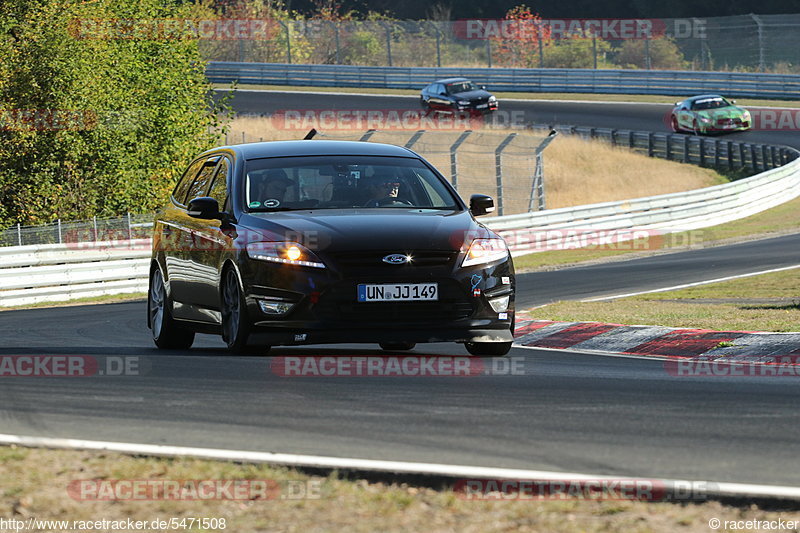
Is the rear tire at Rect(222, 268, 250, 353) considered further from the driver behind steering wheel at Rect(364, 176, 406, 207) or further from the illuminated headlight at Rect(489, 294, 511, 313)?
the illuminated headlight at Rect(489, 294, 511, 313)

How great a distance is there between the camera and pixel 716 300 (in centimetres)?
1759

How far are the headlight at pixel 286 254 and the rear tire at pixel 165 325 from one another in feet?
7.30

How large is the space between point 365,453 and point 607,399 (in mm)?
1921

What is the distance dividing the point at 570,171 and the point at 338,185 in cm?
3522

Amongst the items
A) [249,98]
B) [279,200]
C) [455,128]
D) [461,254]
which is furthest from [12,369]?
[249,98]

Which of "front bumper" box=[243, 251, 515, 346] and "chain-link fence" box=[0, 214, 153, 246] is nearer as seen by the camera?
"front bumper" box=[243, 251, 515, 346]

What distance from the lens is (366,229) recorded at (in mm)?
9008

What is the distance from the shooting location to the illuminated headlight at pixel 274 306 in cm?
883

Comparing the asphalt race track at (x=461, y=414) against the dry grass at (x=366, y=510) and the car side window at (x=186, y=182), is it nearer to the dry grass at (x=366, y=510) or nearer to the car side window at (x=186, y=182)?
the dry grass at (x=366, y=510)

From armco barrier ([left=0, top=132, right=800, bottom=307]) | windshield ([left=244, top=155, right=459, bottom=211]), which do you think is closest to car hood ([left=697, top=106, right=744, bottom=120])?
armco barrier ([left=0, top=132, right=800, bottom=307])

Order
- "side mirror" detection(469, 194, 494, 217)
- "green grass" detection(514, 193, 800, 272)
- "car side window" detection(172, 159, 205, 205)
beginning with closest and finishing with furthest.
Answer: "side mirror" detection(469, 194, 494, 217) < "car side window" detection(172, 159, 205, 205) < "green grass" detection(514, 193, 800, 272)

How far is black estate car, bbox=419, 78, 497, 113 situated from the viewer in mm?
48344

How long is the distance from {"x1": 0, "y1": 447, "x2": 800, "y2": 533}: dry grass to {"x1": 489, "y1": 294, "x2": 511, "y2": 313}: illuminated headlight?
161 inches

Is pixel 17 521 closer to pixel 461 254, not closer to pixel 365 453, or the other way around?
pixel 365 453
